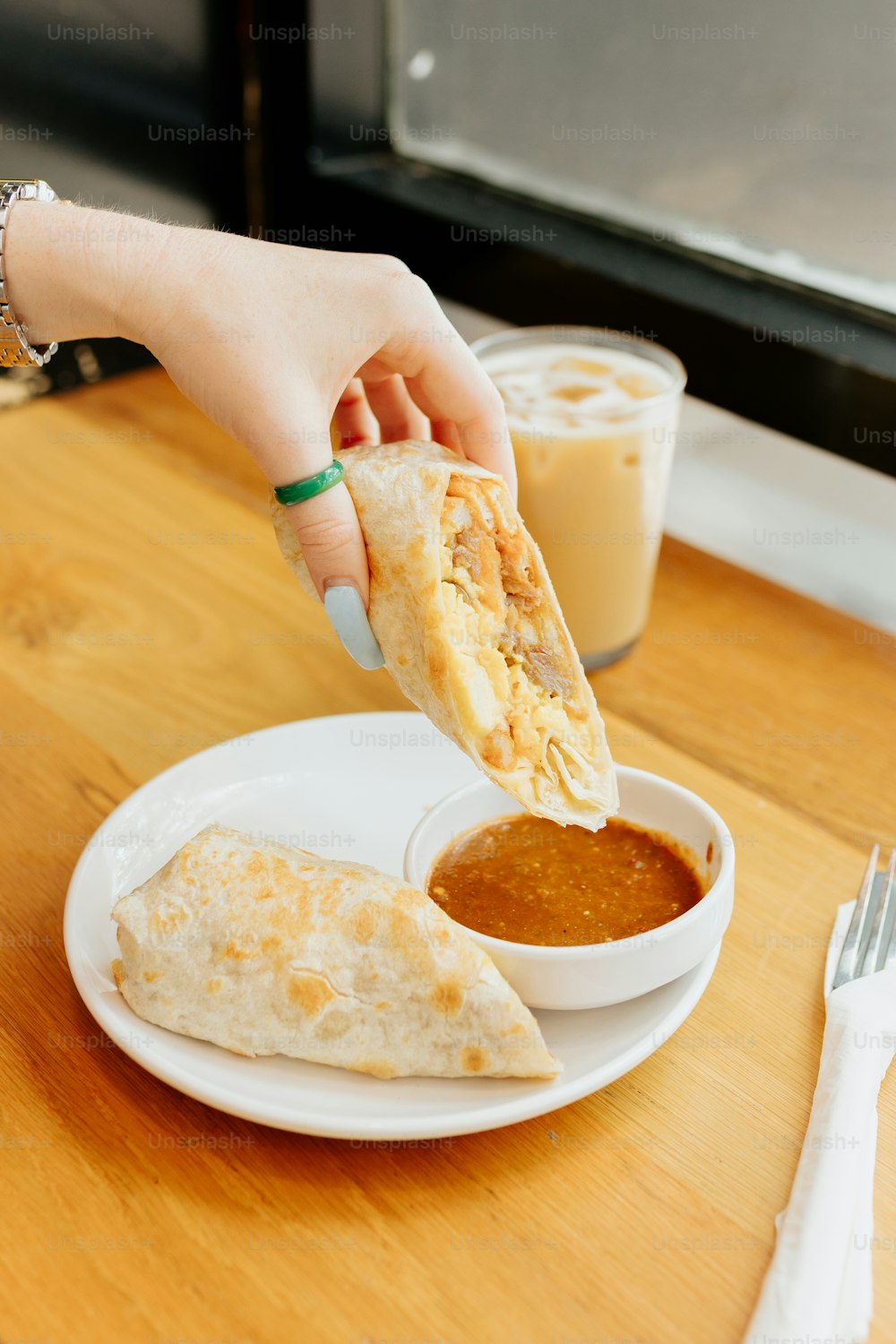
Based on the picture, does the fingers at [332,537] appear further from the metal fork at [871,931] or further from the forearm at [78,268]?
the metal fork at [871,931]

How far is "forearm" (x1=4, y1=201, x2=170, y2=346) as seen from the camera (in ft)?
4.17

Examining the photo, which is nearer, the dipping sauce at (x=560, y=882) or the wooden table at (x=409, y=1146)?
the wooden table at (x=409, y=1146)

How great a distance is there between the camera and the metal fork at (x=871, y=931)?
127cm

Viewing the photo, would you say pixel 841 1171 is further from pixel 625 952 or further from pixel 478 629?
pixel 478 629

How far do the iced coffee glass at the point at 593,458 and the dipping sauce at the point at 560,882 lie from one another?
529 mm

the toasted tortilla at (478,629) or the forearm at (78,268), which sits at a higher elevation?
the forearm at (78,268)

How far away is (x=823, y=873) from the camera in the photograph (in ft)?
4.75

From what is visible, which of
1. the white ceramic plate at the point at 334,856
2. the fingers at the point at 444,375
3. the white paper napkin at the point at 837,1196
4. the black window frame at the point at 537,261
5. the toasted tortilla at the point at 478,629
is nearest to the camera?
the white paper napkin at the point at 837,1196

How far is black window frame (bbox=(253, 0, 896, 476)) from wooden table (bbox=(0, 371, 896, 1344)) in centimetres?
34

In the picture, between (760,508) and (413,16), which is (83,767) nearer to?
(760,508)

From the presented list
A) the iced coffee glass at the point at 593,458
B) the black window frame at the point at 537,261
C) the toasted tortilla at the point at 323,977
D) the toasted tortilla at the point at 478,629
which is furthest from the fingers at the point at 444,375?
the black window frame at the point at 537,261

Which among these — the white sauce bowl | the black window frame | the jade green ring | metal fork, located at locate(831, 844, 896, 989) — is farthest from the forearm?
the black window frame

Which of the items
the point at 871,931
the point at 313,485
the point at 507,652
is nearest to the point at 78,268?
the point at 313,485

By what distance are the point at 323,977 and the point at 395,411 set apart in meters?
0.79
